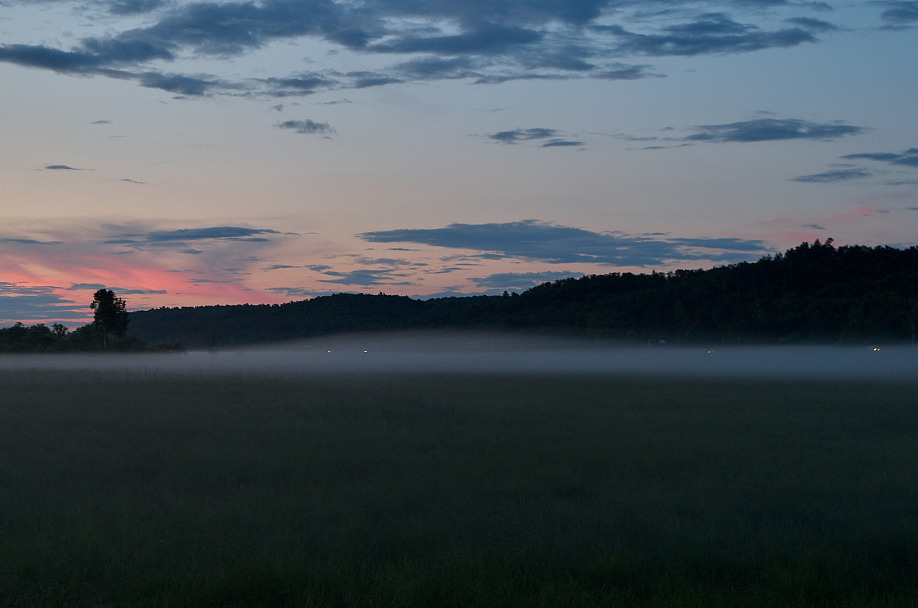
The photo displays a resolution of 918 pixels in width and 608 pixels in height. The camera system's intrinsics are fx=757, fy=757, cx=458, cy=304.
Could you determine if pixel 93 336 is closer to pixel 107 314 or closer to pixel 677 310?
pixel 107 314

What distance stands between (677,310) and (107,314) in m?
95.7

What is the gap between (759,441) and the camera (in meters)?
17.3

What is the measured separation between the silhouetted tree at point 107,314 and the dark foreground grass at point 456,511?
85.4 m

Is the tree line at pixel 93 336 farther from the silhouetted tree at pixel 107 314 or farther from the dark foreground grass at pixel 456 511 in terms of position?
the dark foreground grass at pixel 456 511

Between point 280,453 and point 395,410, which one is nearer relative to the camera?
point 280,453

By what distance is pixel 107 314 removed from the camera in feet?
333

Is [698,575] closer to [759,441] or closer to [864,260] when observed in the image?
[759,441]

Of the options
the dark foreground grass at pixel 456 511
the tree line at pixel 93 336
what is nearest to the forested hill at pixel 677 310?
the tree line at pixel 93 336

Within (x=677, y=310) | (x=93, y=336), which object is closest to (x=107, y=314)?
(x=93, y=336)

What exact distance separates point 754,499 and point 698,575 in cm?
369

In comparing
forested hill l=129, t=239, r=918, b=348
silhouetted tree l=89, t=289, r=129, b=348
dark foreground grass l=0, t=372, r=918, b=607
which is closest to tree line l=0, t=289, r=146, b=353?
silhouetted tree l=89, t=289, r=129, b=348

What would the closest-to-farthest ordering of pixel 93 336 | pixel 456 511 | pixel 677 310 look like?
pixel 456 511 → pixel 93 336 → pixel 677 310

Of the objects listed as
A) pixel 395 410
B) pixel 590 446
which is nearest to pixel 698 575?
pixel 590 446

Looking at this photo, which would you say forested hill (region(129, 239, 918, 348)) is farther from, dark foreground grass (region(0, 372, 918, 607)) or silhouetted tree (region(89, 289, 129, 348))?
dark foreground grass (region(0, 372, 918, 607))
